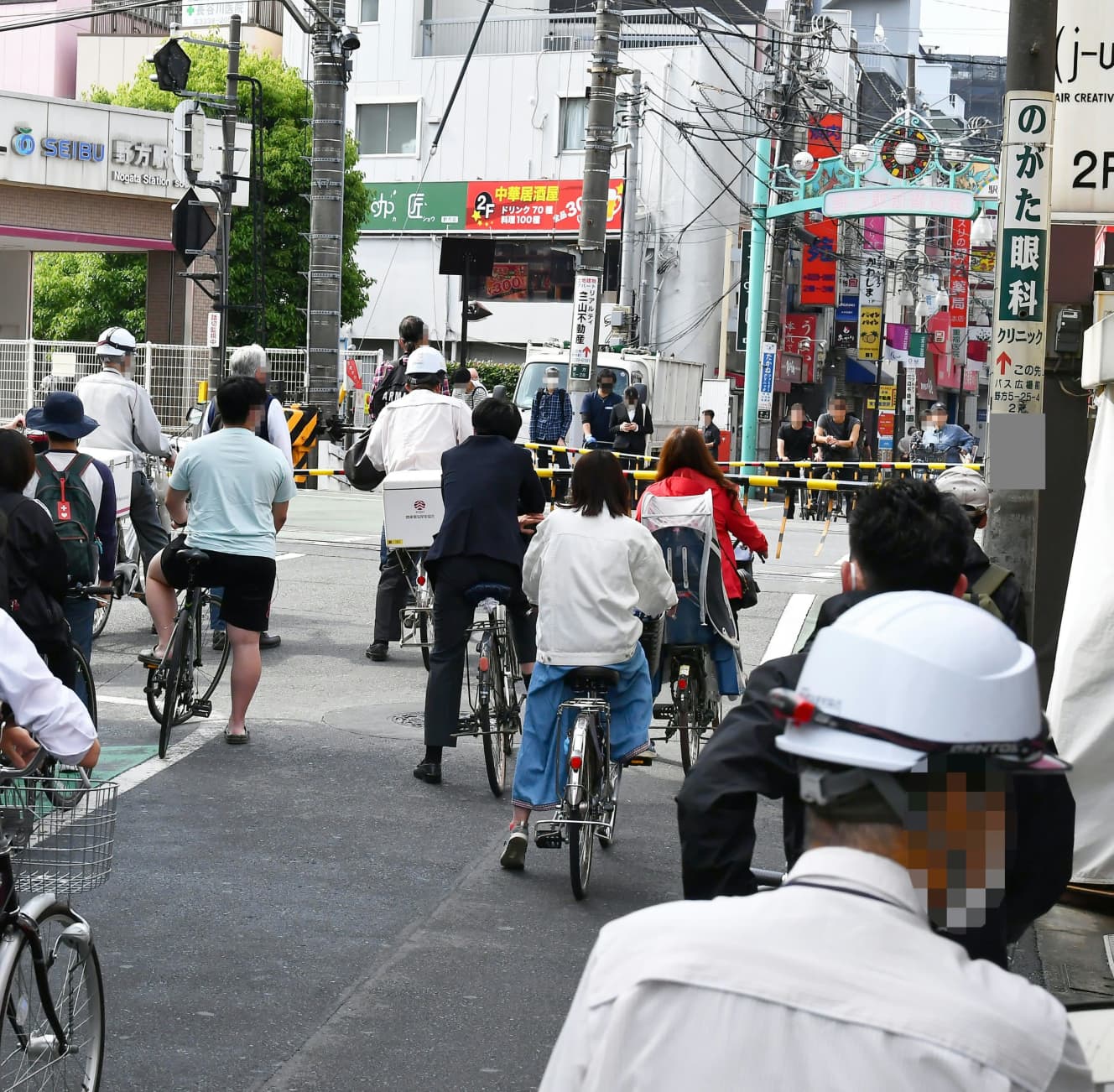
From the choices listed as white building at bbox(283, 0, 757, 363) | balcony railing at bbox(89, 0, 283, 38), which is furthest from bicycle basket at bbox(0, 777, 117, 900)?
balcony railing at bbox(89, 0, 283, 38)

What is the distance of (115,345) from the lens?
38.0ft

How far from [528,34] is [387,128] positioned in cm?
513

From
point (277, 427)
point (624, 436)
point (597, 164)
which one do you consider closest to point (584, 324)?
point (597, 164)

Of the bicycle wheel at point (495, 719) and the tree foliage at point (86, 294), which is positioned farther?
the tree foliage at point (86, 294)

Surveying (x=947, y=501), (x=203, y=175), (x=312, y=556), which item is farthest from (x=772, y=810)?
(x=203, y=175)

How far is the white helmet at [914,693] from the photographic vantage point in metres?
1.65

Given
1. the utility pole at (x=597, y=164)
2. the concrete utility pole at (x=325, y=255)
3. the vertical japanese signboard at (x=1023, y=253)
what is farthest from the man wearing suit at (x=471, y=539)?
the concrete utility pole at (x=325, y=255)

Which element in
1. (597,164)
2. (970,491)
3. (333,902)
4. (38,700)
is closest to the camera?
(38,700)

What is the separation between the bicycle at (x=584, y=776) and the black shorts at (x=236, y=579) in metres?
2.63

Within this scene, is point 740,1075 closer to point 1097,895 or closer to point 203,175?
point 1097,895

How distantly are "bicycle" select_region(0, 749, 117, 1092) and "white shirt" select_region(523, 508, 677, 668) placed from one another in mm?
2857

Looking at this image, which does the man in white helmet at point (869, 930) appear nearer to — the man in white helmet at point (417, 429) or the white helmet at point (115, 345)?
the man in white helmet at point (417, 429)

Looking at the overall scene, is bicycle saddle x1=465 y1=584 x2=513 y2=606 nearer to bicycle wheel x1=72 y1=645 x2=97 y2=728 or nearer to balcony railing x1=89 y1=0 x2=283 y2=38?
bicycle wheel x1=72 y1=645 x2=97 y2=728

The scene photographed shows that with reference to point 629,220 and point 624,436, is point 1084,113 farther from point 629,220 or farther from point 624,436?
point 629,220
